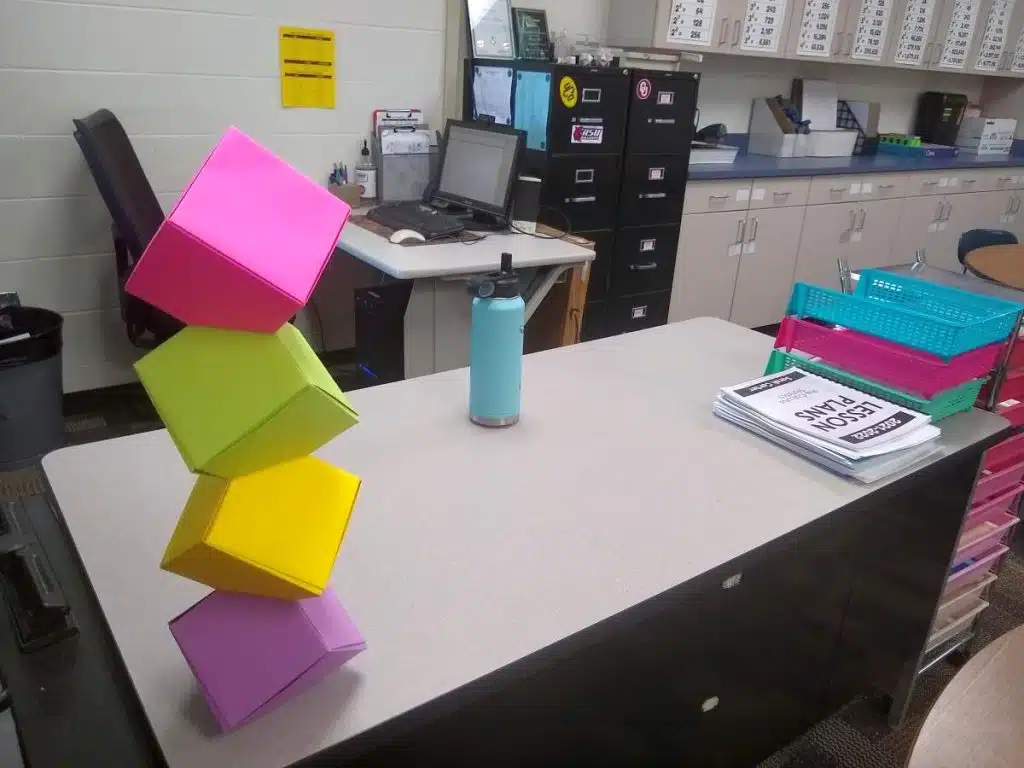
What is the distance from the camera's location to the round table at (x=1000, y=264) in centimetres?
270

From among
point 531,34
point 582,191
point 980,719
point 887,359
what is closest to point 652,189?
point 582,191

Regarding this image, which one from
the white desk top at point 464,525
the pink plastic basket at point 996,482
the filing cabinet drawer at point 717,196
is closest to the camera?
the white desk top at point 464,525

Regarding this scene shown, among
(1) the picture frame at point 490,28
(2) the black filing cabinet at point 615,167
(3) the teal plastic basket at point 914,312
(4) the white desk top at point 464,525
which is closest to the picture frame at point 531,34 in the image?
(1) the picture frame at point 490,28

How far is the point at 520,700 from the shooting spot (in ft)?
2.85

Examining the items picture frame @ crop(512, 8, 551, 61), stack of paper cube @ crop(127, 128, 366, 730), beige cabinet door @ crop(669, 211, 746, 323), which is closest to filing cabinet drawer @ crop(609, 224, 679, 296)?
beige cabinet door @ crop(669, 211, 746, 323)

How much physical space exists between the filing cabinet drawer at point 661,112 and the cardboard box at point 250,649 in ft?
9.23

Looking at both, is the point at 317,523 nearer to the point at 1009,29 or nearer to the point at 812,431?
the point at 812,431

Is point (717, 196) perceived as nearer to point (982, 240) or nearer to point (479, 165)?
point (982, 240)

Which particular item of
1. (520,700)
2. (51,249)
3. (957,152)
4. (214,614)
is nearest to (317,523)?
(214,614)

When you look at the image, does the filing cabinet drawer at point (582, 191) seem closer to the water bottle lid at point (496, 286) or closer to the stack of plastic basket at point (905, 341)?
the stack of plastic basket at point (905, 341)

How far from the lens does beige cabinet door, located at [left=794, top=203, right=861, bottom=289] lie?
13.4 ft

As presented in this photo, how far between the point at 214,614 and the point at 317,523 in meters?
0.12

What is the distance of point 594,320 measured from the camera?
337 centimetres

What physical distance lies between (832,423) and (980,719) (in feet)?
1.94
